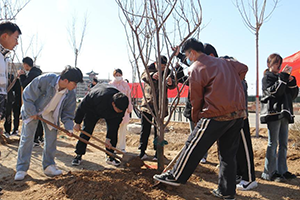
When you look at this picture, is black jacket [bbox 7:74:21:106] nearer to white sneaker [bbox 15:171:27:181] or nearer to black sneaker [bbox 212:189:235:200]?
white sneaker [bbox 15:171:27:181]

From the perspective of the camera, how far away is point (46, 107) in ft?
11.2

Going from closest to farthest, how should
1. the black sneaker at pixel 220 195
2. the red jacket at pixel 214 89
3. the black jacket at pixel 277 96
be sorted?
the red jacket at pixel 214 89
the black sneaker at pixel 220 195
the black jacket at pixel 277 96

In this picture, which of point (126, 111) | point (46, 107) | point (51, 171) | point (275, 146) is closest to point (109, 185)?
point (51, 171)

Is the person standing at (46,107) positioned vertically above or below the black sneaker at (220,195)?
above

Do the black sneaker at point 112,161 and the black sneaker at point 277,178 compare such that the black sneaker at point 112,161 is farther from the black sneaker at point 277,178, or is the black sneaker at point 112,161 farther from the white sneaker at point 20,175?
the black sneaker at point 277,178

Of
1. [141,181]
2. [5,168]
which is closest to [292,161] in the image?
[141,181]

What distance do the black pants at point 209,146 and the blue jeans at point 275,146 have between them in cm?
116

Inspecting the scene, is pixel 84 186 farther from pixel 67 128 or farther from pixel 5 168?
pixel 5 168

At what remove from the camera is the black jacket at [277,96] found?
3.50 metres

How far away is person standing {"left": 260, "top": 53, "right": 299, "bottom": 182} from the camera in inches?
141

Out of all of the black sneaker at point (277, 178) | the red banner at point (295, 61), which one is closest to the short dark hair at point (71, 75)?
the black sneaker at point (277, 178)

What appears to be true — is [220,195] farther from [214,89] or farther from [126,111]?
[126,111]

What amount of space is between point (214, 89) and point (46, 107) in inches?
83.7

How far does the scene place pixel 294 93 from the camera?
3729mm
